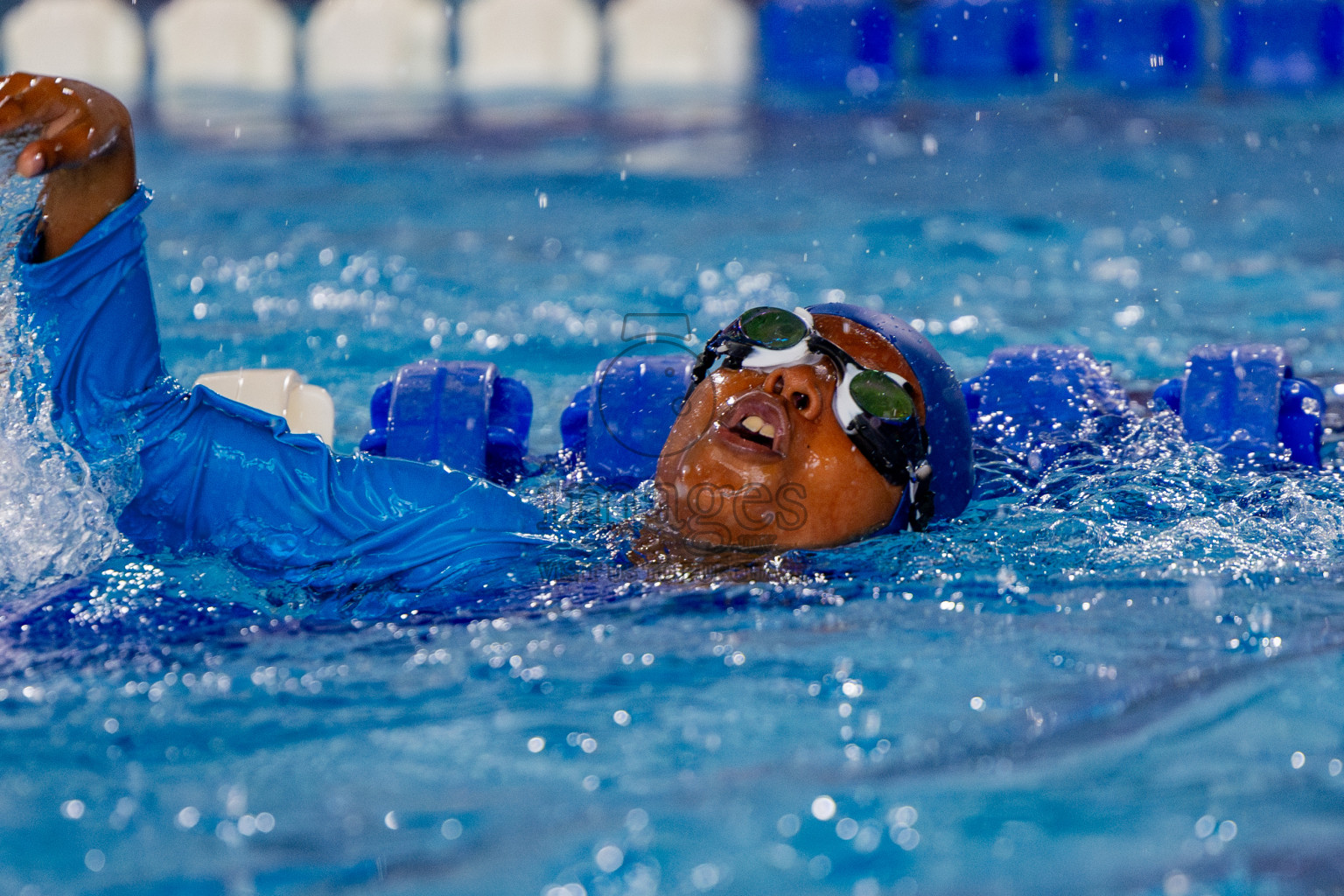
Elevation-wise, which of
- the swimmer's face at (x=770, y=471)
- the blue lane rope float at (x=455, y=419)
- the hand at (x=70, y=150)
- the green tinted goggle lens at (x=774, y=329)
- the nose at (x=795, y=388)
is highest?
the hand at (x=70, y=150)

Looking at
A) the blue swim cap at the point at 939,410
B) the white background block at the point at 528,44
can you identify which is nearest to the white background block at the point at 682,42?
the white background block at the point at 528,44

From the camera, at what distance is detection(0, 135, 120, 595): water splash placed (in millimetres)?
2141

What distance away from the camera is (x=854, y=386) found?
2355 mm

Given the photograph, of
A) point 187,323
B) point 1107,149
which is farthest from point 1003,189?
point 187,323

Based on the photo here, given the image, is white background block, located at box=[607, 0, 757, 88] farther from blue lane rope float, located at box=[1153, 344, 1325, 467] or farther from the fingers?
the fingers

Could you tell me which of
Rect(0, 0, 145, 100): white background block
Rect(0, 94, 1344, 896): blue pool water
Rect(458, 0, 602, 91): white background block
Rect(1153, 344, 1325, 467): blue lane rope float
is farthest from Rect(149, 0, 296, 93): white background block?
Rect(1153, 344, 1325, 467): blue lane rope float

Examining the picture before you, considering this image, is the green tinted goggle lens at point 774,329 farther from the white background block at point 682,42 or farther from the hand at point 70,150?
the white background block at point 682,42

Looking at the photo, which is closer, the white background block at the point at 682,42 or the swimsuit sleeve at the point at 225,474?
the swimsuit sleeve at the point at 225,474

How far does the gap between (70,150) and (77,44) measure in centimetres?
914

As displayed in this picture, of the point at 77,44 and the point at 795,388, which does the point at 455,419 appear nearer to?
the point at 795,388

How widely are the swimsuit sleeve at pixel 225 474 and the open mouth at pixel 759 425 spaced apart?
1.23 ft

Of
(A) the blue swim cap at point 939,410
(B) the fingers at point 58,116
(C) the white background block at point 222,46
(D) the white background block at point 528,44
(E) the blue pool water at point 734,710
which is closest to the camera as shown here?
(E) the blue pool water at point 734,710

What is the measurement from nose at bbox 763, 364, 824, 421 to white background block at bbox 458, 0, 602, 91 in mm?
8061

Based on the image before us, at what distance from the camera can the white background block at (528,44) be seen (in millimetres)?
10164
